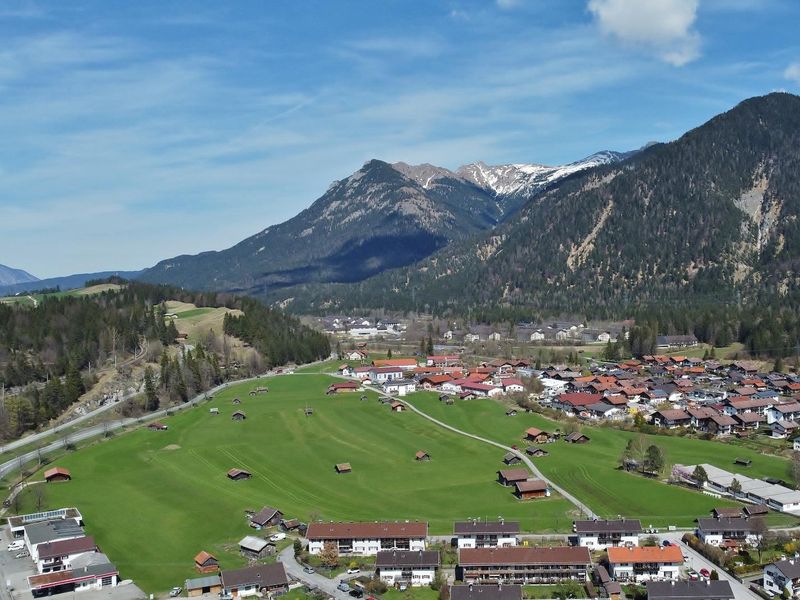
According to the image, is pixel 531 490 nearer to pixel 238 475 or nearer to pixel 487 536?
pixel 487 536

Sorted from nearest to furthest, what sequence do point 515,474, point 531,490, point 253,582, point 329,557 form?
point 253,582 < point 329,557 < point 531,490 < point 515,474

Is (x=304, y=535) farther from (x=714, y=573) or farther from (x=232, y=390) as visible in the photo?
(x=232, y=390)

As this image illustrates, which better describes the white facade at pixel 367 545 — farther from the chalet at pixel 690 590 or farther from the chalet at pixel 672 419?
the chalet at pixel 672 419

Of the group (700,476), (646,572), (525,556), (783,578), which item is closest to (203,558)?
(525,556)

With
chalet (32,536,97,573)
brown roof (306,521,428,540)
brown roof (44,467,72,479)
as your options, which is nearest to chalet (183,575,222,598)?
brown roof (306,521,428,540)

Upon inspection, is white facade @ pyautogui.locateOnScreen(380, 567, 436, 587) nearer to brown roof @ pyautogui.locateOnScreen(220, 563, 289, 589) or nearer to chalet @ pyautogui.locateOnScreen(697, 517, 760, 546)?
brown roof @ pyautogui.locateOnScreen(220, 563, 289, 589)

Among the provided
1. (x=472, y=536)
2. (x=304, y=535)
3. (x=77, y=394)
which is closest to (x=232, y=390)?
(x=77, y=394)

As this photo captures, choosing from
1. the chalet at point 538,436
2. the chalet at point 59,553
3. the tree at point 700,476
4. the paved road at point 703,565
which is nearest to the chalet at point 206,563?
the chalet at point 59,553
